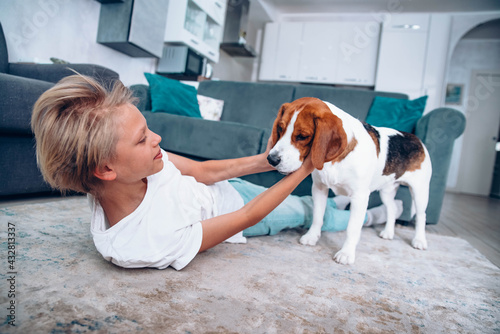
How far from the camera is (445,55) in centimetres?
643

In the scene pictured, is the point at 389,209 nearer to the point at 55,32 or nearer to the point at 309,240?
the point at 309,240

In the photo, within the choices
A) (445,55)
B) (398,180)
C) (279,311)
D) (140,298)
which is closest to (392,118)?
(398,180)

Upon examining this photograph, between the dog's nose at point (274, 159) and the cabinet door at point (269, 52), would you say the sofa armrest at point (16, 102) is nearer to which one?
the dog's nose at point (274, 159)

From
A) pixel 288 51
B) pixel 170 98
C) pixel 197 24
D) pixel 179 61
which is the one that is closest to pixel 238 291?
pixel 170 98

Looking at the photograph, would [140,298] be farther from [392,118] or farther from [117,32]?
[117,32]

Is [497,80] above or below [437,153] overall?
above

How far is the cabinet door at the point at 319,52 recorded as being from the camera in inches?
287

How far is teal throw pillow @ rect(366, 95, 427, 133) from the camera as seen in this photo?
8.81 feet

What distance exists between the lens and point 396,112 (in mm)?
2844

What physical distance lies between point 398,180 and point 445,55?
608 cm

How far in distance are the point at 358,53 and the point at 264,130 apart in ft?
19.0

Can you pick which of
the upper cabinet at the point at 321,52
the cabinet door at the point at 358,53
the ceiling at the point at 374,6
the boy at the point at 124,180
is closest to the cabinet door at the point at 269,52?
the upper cabinet at the point at 321,52

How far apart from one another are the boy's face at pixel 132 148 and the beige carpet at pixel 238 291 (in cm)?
39

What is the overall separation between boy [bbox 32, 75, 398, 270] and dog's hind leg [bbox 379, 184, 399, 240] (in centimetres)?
98
